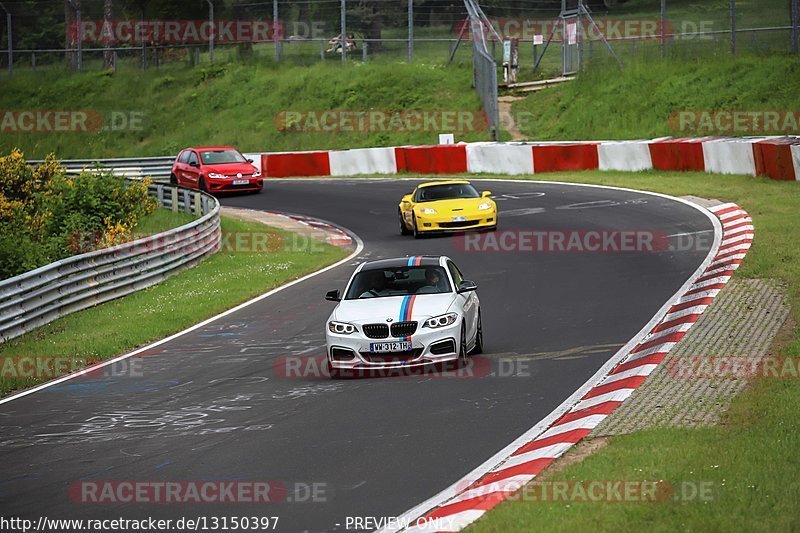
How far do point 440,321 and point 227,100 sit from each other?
45247 mm

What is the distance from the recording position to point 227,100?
5700 cm

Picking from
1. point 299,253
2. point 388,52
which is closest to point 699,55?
point 388,52

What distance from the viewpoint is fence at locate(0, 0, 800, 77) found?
43.7 m

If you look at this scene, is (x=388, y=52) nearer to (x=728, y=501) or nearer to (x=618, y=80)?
(x=618, y=80)

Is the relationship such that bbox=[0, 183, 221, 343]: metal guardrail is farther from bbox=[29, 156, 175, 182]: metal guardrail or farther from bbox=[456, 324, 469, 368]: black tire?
bbox=[29, 156, 175, 182]: metal guardrail

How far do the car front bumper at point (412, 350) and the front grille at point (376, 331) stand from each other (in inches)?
1.7

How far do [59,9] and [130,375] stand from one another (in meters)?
46.9
